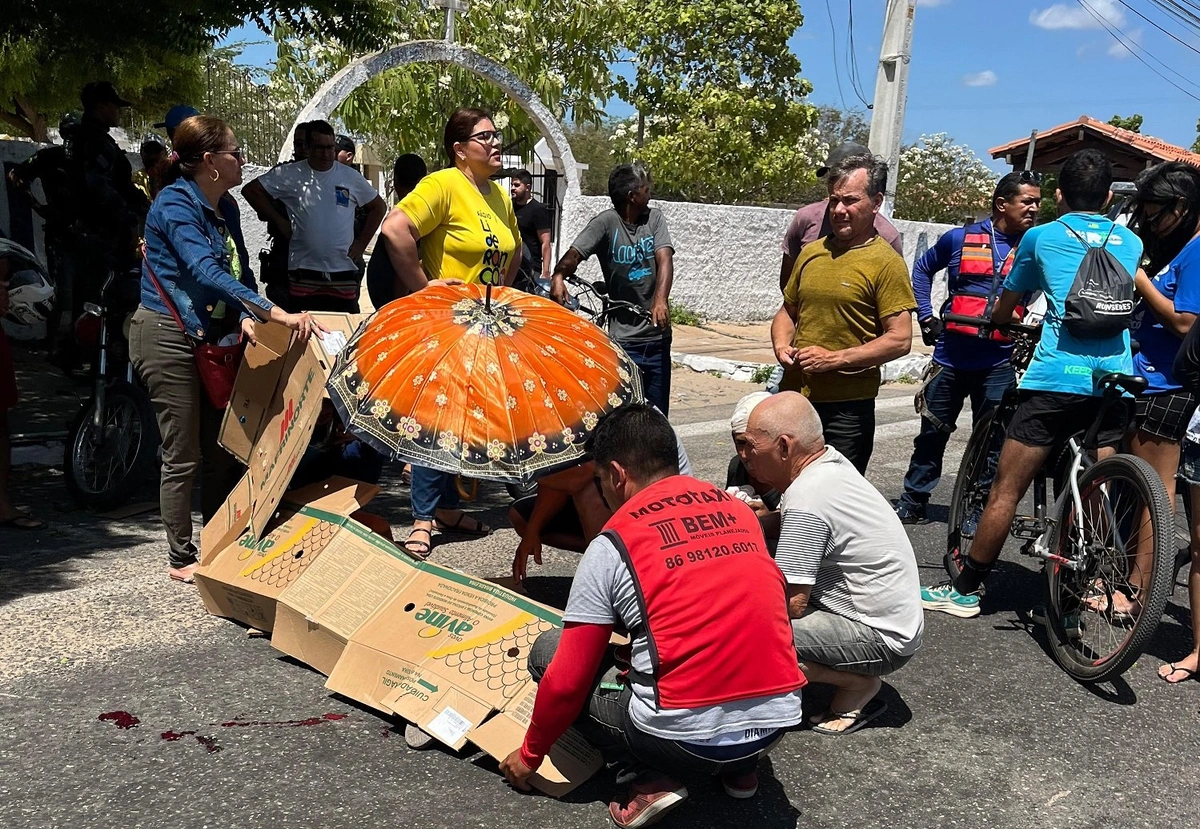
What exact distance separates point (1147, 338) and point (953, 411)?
55.2 inches

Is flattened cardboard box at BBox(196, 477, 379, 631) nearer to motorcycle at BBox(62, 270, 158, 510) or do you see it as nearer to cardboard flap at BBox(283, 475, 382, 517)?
cardboard flap at BBox(283, 475, 382, 517)

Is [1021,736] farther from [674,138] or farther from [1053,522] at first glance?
[674,138]

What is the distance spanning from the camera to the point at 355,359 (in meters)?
3.67

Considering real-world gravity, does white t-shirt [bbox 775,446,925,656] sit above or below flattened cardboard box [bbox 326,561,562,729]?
above

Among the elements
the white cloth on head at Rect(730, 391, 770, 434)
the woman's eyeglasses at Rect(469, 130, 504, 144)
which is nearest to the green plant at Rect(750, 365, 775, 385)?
the woman's eyeglasses at Rect(469, 130, 504, 144)

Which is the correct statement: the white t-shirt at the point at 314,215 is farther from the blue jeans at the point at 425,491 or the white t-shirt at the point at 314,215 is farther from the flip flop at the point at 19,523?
the flip flop at the point at 19,523

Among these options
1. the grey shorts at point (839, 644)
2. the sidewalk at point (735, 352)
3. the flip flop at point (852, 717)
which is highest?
the grey shorts at point (839, 644)

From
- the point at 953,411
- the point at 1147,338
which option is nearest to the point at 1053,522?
the point at 1147,338

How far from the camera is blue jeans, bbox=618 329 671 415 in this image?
625cm

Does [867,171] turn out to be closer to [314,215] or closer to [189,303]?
[189,303]

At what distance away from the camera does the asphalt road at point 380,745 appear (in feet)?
9.84

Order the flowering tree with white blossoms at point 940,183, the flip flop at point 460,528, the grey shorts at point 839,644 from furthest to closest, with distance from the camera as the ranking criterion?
the flowering tree with white blossoms at point 940,183 < the flip flop at point 460,528 < the grey shorts at point 839,644

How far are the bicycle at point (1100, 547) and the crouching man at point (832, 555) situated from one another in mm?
956

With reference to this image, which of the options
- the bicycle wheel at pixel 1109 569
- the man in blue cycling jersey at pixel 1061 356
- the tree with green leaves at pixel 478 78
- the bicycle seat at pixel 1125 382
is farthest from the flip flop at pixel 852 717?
the tree with green leaves at pixel 478 78
